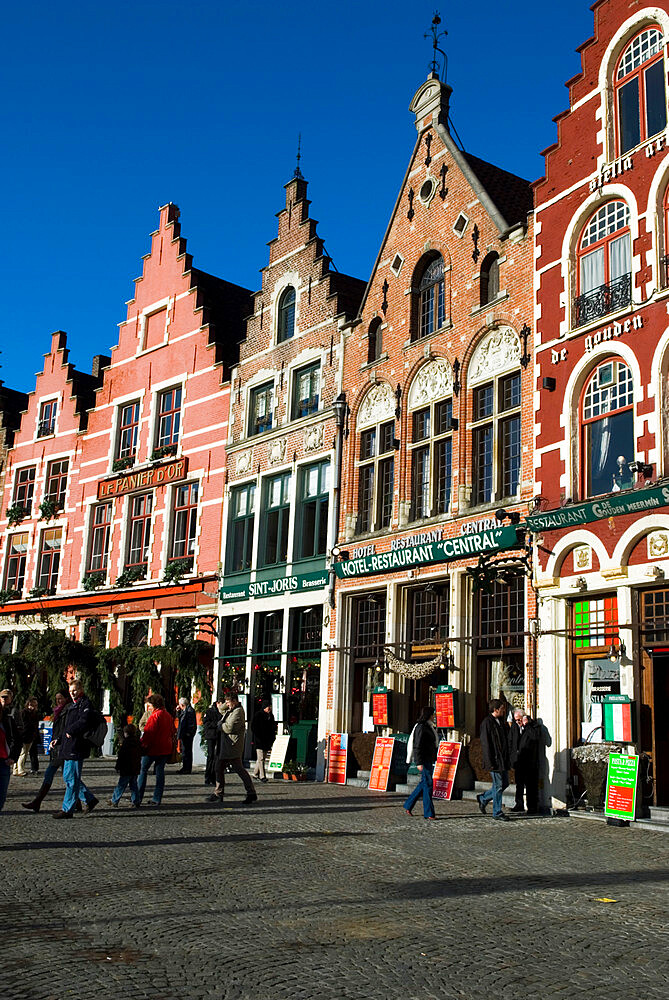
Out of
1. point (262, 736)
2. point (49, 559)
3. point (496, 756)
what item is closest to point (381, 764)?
point (262, 736)

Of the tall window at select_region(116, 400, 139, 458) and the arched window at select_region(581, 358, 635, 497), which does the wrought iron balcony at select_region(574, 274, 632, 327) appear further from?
the tall window at select_region(116, 400, 139, 458)

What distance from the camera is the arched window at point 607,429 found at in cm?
1583

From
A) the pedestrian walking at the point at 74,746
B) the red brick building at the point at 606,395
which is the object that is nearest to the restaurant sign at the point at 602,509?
the red brick building at the point at 606,395

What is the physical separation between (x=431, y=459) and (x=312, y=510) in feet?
15.5

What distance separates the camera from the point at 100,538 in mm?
31734

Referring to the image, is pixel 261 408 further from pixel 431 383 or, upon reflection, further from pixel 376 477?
pixel 431 383

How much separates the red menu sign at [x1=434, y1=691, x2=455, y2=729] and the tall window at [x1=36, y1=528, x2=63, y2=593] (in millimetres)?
18480

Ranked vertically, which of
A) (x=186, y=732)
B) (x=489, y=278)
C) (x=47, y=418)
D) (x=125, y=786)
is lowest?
(x=125, y=786)

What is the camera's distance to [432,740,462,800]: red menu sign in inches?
662

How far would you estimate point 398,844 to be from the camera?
11391mm

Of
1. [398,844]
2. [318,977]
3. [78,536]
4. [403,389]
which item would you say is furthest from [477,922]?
[78,536]

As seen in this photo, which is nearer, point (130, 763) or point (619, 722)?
point (130, 763)

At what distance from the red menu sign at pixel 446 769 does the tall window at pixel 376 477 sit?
6.03m

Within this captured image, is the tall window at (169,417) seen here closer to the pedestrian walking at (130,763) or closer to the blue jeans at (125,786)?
the pedestrian walking at (130,763)
